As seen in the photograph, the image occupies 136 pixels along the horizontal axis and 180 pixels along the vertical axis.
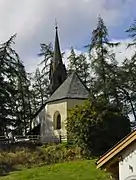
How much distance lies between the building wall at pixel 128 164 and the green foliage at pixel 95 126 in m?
24.5

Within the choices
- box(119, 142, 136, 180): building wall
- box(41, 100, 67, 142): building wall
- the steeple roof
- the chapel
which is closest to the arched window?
the chapel

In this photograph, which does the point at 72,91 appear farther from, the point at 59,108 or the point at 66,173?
the point at 66,173

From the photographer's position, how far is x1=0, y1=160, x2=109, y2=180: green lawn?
1190 inches

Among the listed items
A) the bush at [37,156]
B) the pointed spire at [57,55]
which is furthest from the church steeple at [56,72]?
the bush at [37,156]

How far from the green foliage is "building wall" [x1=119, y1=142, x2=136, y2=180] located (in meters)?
24.5

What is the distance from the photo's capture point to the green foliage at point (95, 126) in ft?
135

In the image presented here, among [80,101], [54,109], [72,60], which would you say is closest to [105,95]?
[80,101]

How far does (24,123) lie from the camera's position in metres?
67.6

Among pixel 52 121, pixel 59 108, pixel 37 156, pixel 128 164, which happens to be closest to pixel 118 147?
pixel 128 164

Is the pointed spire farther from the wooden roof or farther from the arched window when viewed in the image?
the wooden roof

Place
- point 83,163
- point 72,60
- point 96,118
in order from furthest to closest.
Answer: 1. point 72,60
2. point 96,118
3. point 83,163

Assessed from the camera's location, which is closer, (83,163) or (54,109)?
(83,163)

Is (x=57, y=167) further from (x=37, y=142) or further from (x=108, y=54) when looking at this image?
(x=108, y=54)

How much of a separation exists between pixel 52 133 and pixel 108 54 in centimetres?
1049
